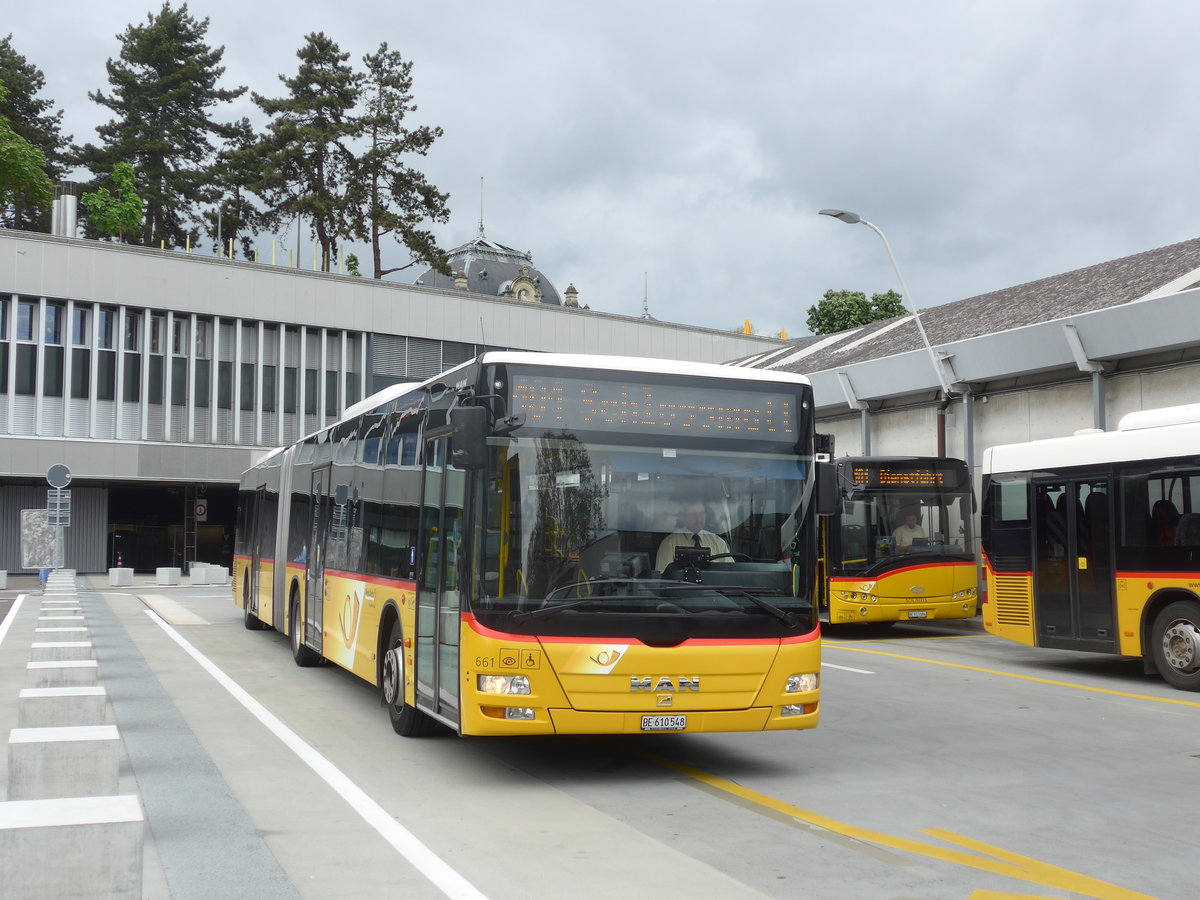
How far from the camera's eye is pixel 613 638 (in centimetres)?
796

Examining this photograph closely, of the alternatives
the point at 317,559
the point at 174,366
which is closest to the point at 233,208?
the point at 174,366

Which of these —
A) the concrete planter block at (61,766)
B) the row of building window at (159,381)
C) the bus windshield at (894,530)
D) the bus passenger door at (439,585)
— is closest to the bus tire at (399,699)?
the bus passenger door at (439,585)

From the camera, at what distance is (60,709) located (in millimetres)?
6418

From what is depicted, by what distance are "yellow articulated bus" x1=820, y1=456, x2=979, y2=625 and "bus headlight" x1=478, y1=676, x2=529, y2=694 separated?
522 inches

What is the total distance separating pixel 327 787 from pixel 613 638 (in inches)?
81.0

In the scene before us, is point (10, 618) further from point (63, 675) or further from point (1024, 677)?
point (1024, 677)

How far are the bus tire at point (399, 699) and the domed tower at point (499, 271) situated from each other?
75593 mm

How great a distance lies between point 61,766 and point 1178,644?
11.9m

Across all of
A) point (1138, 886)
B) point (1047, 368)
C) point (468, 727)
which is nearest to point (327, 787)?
point (468, 727)

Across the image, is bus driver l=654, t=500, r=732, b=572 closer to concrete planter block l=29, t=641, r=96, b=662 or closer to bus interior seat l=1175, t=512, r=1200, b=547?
concrete planter block l=29, t=641, r=96, b=662

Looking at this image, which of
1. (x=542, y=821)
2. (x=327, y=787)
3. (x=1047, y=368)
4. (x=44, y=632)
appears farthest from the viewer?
(x=1047, y=368)

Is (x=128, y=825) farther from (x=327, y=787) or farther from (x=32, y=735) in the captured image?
(x=327, y=787)

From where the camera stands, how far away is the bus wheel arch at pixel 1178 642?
13.4m

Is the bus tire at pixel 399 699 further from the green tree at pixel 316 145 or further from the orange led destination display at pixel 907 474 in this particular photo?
the green tree at pixel 316 145
